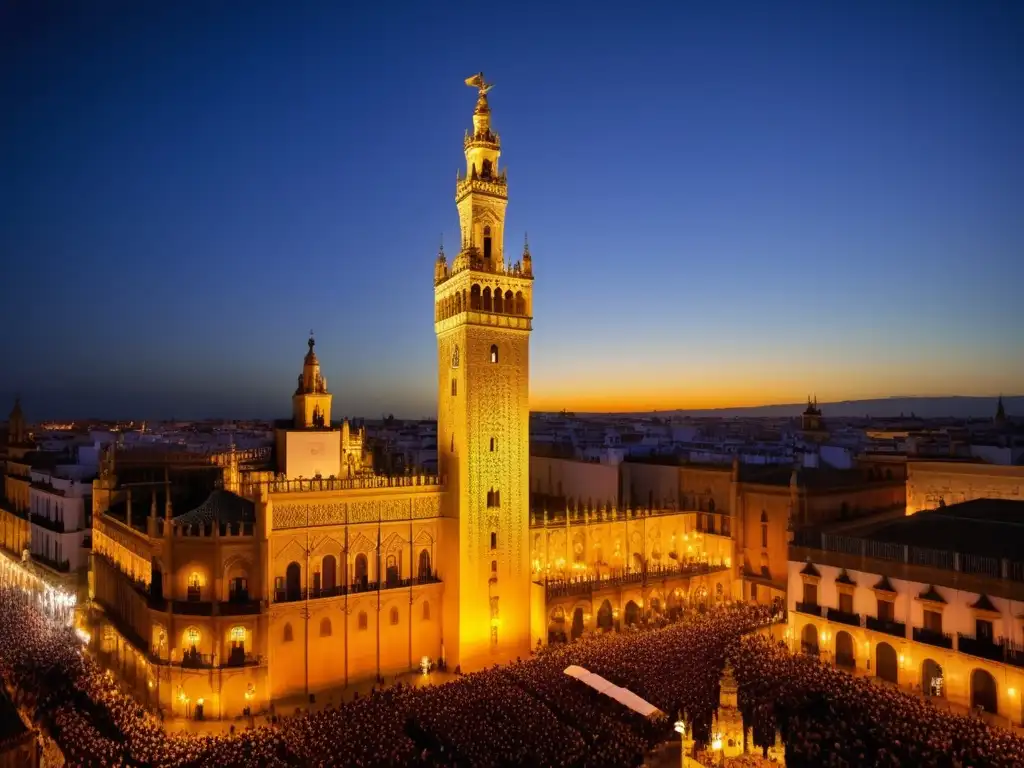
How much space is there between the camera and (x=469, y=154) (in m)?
38.2

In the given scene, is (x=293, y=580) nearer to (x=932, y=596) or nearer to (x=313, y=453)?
(x=313, y=453)

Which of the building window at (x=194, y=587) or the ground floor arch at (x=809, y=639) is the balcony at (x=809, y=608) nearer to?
the ground floor arch at (x=809, y=639)

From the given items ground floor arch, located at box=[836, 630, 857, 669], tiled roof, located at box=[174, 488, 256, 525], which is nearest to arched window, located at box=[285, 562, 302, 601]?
tiled roof, located at box=[174, 488, 256, 525]

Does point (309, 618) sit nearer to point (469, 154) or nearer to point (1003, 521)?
point (469, 154)

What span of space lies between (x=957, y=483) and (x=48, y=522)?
185 feet

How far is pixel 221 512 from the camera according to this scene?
3259 cm

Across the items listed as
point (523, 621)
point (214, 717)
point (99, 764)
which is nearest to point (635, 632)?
point (523, 621)

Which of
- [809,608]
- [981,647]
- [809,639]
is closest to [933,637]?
[981,647]

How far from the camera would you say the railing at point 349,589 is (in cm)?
3272

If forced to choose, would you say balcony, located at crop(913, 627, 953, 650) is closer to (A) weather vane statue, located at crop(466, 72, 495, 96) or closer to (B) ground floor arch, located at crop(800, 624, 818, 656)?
(B) ground floor arch, located at crop(800, 624, 818, 656)

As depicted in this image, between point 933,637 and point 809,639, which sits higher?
point 933,637

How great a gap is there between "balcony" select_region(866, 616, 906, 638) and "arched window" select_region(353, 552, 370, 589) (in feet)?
74.2

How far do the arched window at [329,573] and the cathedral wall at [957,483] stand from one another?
34772 mm

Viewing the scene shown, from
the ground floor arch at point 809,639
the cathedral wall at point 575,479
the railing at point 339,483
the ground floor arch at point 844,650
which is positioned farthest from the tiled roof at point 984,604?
the cathedral wall at point 575,479
